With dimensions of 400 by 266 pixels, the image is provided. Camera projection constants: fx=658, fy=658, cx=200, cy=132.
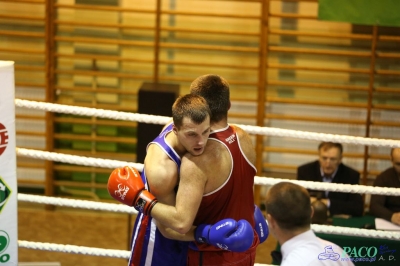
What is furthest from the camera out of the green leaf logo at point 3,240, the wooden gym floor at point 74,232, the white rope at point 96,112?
the wooden gym floor at point 74,232

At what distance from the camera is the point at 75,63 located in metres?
6.50

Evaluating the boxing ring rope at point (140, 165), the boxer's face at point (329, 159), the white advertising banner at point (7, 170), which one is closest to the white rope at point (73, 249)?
the boxing ring rope at point (140, 165)

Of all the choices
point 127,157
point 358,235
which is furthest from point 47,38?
point 358,235

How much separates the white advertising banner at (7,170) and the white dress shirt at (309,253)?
132 centimetres

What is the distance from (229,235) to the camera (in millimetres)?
2545

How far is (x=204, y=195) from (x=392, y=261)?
1603 mm

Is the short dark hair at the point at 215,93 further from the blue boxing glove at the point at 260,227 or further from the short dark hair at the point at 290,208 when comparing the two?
the blue boxing glove at the point at 260,227

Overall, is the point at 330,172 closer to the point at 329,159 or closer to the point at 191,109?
the point at 329,159

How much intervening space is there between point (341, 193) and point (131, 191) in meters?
2.40

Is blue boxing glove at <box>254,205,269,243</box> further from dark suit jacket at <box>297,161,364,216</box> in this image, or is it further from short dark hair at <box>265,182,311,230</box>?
dark suit jacket at <box>297,161,364,216</box>

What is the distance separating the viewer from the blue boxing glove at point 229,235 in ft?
8.29

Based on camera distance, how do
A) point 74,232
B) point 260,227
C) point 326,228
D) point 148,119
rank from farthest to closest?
1. point 74,232
2. point 326,228
3. point 148,119
4. point 260,227

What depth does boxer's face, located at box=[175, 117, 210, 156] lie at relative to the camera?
96.9 inches

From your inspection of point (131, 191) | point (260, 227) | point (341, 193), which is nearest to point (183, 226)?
point (131, 191)
